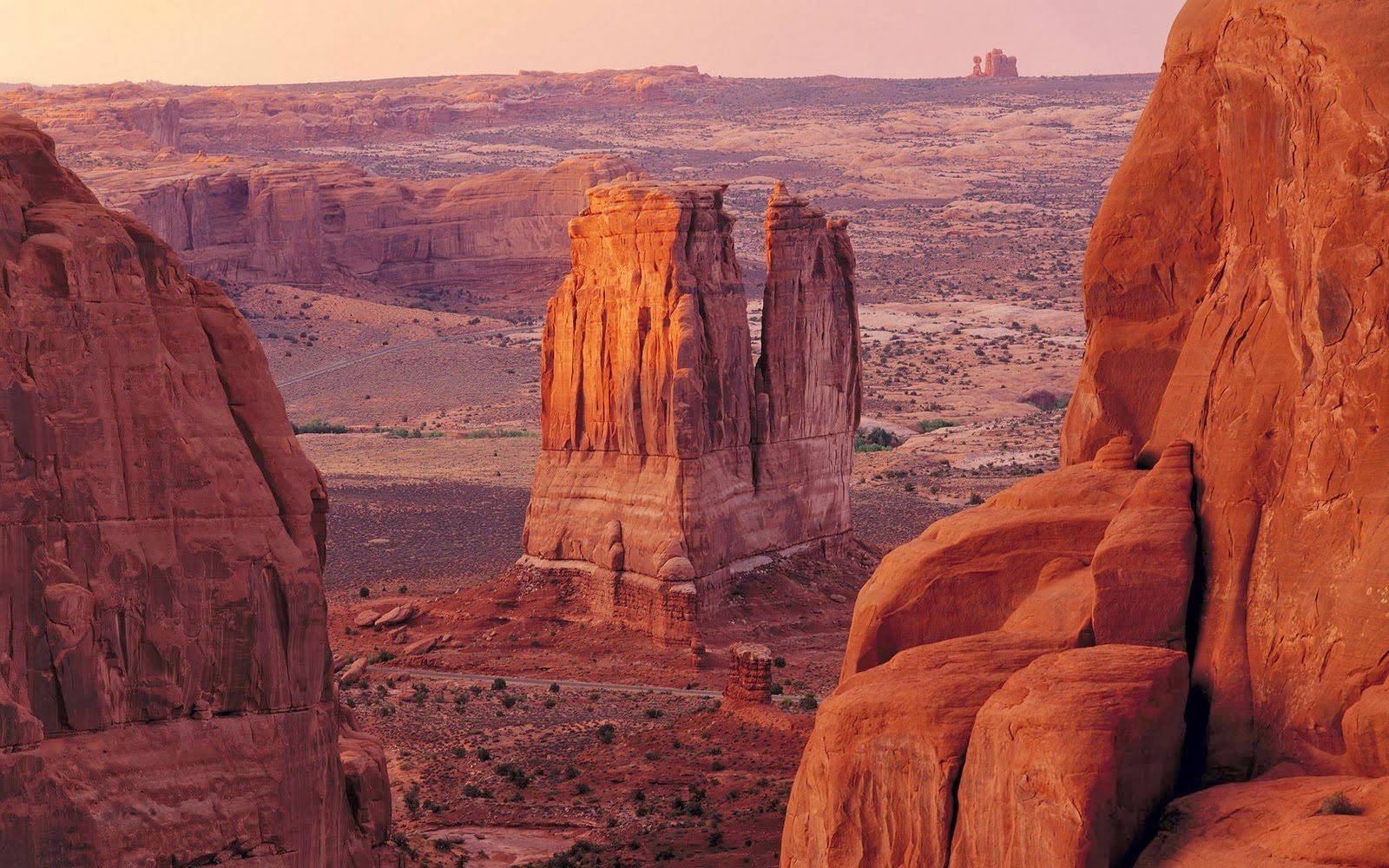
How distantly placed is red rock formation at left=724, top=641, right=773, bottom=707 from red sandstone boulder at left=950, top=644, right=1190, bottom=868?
2035 centimetres

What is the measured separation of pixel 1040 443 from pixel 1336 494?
215ft

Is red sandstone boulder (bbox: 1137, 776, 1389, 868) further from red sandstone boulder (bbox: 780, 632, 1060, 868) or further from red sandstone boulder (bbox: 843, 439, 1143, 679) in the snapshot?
red sandstone boulder (bbox: 843, 439, 1143, 679)

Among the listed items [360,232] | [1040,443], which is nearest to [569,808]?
[1040,443]

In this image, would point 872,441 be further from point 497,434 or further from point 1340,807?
point 1340,807

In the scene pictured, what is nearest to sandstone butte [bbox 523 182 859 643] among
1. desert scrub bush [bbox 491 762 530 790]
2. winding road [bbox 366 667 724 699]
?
winding road [bbox 366 667 724 699]

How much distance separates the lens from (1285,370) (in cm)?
1747

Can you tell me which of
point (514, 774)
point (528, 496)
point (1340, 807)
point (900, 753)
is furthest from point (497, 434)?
point (1340, 807)

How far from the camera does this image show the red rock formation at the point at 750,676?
1464 inches

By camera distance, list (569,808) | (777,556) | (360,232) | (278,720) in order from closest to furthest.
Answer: (278,720), (569,808), (777,556), (360,232)

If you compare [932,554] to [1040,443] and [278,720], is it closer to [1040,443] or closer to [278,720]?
[278,720]

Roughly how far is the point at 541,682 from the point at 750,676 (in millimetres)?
6922

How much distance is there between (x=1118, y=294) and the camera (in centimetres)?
2100

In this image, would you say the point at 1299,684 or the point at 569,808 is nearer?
the point at 1299,684

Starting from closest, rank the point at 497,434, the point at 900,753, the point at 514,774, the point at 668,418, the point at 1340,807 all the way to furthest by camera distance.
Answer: the point at 1340,807 → the point at 900,753 → the point at 514,774 → the point at 668,418 → the point at 497,434
